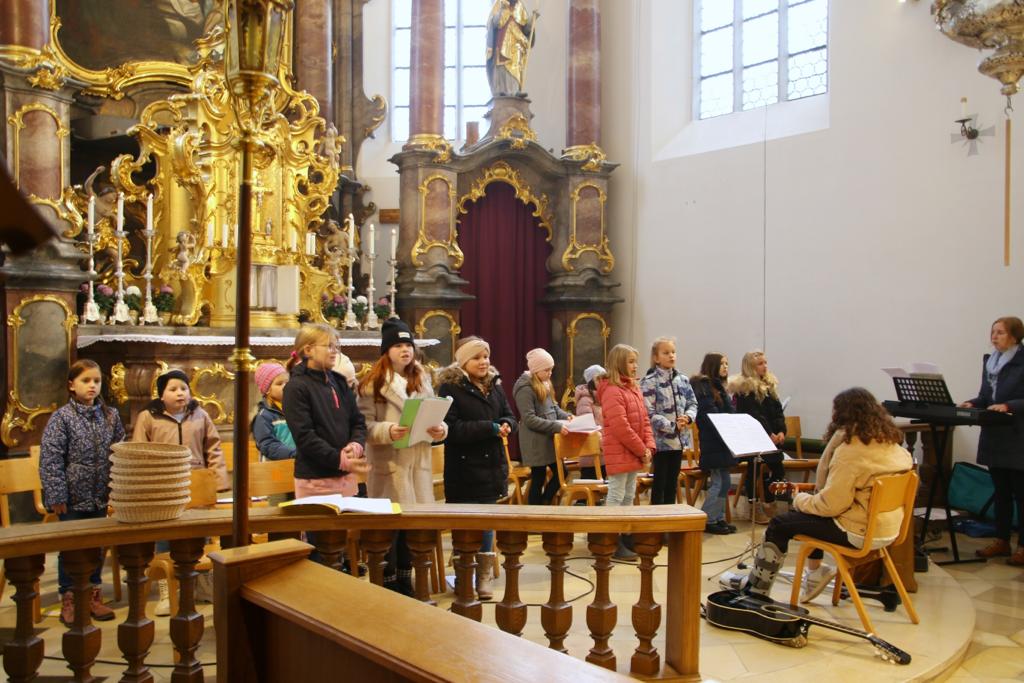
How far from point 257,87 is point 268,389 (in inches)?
118

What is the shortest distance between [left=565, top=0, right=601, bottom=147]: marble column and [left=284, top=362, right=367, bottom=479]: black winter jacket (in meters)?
8.05

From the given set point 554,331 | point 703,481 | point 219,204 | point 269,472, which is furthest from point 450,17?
point 269,472

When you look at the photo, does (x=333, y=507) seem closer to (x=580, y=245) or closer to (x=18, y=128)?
(x=18, y=128)

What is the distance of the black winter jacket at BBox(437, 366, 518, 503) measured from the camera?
4.84 m

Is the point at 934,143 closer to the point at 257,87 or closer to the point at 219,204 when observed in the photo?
the point at 219,204

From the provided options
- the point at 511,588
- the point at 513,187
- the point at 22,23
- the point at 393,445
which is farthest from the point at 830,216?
the point at 22,23

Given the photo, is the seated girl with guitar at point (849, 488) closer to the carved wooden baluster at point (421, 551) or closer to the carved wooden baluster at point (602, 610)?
the carved wooden baluster at point (602, 610)

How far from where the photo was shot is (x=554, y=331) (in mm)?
11711

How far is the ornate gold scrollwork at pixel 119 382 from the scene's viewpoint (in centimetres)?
791

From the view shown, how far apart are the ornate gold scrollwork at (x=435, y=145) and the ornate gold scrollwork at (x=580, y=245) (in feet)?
5.67

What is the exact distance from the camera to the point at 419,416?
425cm

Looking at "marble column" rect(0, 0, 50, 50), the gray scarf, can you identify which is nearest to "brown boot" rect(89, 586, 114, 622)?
"marble column" rect(0, 0, 50, 50)

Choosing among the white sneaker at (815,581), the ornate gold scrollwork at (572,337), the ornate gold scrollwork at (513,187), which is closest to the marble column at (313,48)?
the ornate gold scrollwork at (513,187)

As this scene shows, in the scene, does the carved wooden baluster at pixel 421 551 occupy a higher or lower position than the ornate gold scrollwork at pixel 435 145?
lower
